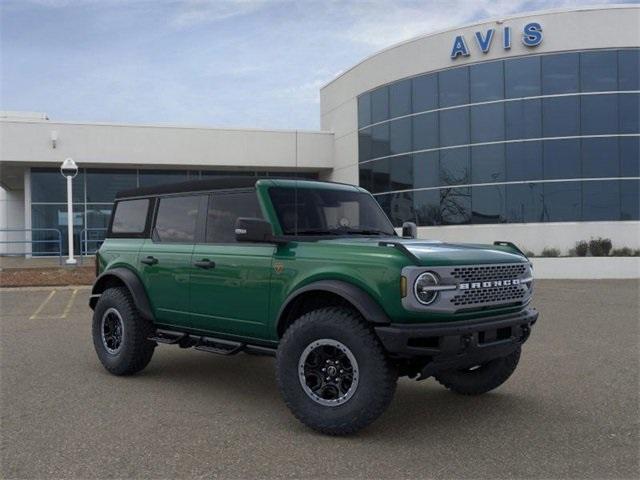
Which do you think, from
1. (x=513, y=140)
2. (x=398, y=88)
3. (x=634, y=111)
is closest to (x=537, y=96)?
(x=513, y=140)

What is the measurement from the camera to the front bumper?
168 inches

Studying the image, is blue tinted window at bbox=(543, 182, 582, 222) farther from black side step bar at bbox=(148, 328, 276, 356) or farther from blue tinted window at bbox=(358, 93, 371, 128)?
black side step bar at bbox=(148, 328, 276, 356)

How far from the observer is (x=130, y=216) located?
270 inches

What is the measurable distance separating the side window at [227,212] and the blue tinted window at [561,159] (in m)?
18.3

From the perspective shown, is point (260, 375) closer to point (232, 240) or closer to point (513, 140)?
point (232, 240)

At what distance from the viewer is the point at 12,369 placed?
6844 millimetres

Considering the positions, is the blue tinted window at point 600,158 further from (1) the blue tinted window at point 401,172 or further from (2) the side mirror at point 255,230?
(2) the side mirror at point 255,230

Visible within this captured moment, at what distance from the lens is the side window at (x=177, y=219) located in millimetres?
6070

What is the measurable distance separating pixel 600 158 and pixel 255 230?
19.5m

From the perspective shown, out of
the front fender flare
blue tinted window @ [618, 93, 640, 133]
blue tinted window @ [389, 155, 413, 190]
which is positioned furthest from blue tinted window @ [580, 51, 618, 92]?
the front fender flare

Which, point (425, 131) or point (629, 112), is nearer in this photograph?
point (629, 112)

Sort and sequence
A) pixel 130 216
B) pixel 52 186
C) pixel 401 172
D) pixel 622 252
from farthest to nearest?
pixel 52 186 → pixel 401 172 → pixel 622 252 → pixel 130 216

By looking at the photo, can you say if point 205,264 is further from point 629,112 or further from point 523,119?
point 629,112

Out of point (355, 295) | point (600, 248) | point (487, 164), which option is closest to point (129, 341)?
point (355, 295)
